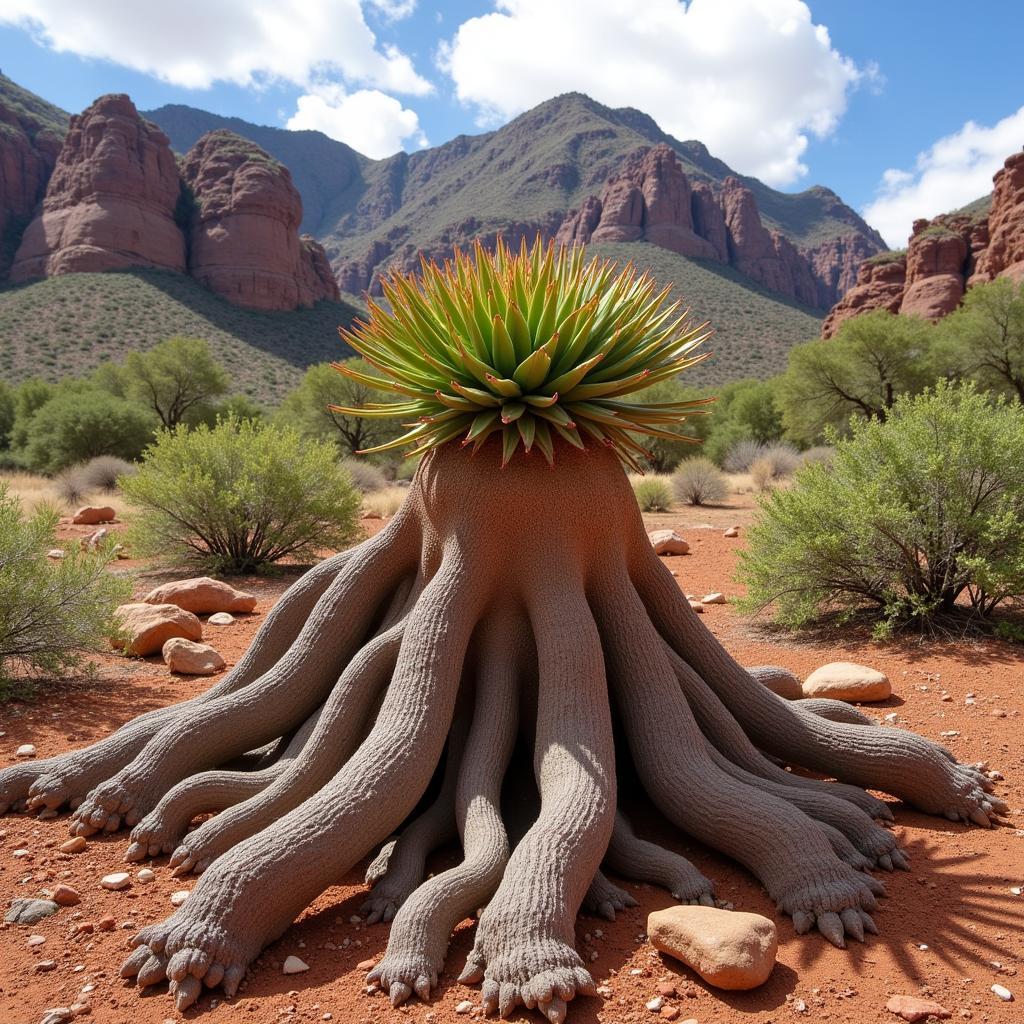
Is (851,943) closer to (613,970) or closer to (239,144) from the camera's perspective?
(613,970)

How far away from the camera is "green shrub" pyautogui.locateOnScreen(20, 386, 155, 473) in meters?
24.7

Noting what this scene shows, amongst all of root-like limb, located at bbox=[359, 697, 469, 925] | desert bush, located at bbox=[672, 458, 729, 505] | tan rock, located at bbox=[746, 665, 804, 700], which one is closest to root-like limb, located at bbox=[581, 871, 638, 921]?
root-like limb, located at bbox=[359, 697, 469, 925]

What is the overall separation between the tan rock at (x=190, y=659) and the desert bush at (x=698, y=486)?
43.9 ft

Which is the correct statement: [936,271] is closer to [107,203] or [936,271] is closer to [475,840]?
[475,840]

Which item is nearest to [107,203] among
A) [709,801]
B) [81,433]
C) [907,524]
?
[81,433]

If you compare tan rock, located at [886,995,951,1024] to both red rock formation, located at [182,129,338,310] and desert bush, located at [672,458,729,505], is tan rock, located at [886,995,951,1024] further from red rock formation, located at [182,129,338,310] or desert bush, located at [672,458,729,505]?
red rock formation, located at [182,129,338,310]

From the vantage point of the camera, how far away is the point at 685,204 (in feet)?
287

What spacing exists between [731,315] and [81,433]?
160 feet

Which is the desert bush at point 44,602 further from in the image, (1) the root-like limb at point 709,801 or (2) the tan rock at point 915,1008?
(2) the tan rock at point 915,1008

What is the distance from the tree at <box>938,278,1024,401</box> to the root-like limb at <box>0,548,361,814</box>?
2661 centimetres

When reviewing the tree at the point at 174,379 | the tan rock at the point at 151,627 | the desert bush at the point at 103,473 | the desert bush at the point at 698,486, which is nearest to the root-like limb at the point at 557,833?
the tan rock at the point at 151,627

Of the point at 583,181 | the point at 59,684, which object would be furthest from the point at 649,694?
the point at 583,181

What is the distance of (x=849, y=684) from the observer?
524cm

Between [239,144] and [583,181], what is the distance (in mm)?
53468
